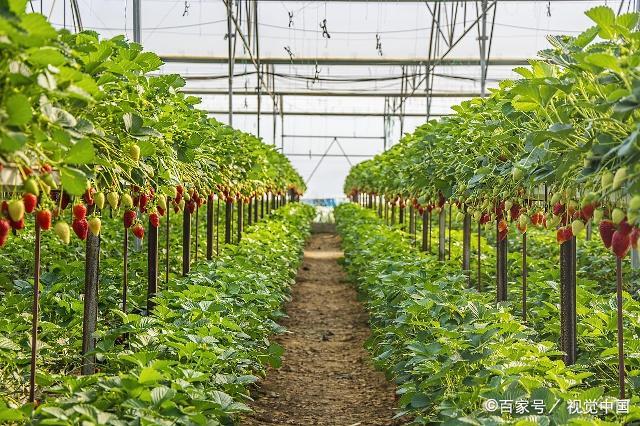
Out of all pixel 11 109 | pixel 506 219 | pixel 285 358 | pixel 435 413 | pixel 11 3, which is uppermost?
pixel 11 3

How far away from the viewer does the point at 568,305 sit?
5.29m

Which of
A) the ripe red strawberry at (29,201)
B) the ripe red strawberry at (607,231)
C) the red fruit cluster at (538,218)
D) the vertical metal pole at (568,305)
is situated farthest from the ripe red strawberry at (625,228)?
the red fruit cluster at (538,218)

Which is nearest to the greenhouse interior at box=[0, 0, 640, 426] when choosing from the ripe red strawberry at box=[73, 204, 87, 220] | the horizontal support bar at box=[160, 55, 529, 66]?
the ripe red strawberry at box=[73, 204, 87, 220]

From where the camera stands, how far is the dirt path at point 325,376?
6.16 meters

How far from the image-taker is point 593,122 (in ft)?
11.3

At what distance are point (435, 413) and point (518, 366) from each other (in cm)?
53

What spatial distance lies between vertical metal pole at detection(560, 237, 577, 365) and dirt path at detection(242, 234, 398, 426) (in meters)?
1.21

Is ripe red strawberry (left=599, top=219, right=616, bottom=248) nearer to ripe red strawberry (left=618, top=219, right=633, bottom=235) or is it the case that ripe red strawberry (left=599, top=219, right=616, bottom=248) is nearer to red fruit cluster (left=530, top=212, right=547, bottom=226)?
ripe red strawberry (left=618, top=219, right=633, bottom=235)

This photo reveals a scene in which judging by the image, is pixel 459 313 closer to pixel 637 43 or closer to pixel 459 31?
pixel 637 43

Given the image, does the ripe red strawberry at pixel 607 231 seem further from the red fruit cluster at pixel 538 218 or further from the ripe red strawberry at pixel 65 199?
the ripe red strawberry at pixel 65 199

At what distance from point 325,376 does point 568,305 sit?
2.89 m

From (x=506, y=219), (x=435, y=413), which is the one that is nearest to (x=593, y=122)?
(x=435, y=413)

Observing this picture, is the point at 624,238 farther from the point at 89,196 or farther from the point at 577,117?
the point at 89,196

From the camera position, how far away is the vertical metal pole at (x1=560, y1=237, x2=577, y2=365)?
5188 millimetres
